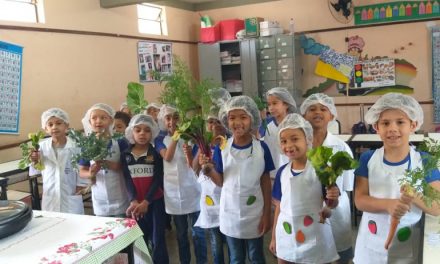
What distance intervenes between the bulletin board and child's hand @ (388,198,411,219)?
5.13m

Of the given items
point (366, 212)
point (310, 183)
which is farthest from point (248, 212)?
point (366, 212)

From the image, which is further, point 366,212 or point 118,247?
point 366,212

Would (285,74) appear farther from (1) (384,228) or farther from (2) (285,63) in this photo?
(1) (384,228)

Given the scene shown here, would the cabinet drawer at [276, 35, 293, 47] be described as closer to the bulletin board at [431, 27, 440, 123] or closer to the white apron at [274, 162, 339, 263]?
the bulletin board at [431, 27, 440, 123]

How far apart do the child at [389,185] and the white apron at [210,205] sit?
2.97 ft

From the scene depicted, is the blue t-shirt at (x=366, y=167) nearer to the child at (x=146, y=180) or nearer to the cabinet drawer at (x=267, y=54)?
the child at (x=146, y=180)

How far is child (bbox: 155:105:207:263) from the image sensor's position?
2.58 meters

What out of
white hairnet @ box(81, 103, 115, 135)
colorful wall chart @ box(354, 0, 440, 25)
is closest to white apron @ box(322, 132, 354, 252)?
white hairnet @ box(81, 103, 115, 135)

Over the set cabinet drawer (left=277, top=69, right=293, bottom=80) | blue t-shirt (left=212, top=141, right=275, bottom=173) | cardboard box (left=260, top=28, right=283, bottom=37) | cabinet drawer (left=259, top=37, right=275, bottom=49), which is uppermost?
cardboard box (left=260, top=28, right=283, bottom=37)

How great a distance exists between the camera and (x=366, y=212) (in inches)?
66.4

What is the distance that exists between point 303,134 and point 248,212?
1.75 ft

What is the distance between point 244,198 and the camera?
2.13 meters

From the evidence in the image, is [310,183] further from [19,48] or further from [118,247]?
[19,48]

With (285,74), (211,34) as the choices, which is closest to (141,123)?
(285,74)
